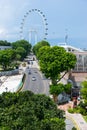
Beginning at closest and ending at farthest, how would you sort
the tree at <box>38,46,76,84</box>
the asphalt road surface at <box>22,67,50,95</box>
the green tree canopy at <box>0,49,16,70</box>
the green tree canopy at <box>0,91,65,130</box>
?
the green tree canopy at <box>0,91,65,130</box>, the tree at <box>38,46,76,84</box>, the asphalt road surface at <box>22,67,50,95</box>, the green tree canopy at <box>0,49,16,70</box>

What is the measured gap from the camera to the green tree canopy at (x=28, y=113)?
26.0 m

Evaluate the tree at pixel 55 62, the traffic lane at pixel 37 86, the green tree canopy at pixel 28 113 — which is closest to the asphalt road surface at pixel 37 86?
the traffic lane at pixel 37 86

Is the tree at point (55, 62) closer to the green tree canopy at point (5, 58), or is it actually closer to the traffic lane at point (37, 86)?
the traffic lane at point (37, 86)

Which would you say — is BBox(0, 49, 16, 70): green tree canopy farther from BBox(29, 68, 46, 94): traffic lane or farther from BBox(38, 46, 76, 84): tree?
BBox(38, 46, 76, 84): tree

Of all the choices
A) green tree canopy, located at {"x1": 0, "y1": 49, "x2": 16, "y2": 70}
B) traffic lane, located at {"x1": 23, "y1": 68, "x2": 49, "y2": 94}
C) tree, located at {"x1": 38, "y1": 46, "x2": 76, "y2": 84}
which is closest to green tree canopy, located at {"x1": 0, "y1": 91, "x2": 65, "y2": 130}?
tree, located at {"x1": 38, "y1": 46, "x2": 76, "y2": 84}

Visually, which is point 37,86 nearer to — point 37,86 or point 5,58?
point 37,86

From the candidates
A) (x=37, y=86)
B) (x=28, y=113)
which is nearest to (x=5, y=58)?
(x=37, y=86)

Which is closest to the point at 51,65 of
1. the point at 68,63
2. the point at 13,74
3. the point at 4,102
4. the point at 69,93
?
the point at 68,63

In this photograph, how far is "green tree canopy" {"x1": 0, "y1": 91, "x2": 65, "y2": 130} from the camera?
85.3 feet

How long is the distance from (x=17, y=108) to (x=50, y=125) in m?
3.41

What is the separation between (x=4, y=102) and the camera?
104 ft

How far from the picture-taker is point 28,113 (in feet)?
88.2

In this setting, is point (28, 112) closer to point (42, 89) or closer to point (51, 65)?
point (51, 65)

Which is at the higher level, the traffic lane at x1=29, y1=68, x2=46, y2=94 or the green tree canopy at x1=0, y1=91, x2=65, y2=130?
the green tree canopy at x1=0, y1=91, x2=65, y2=130
